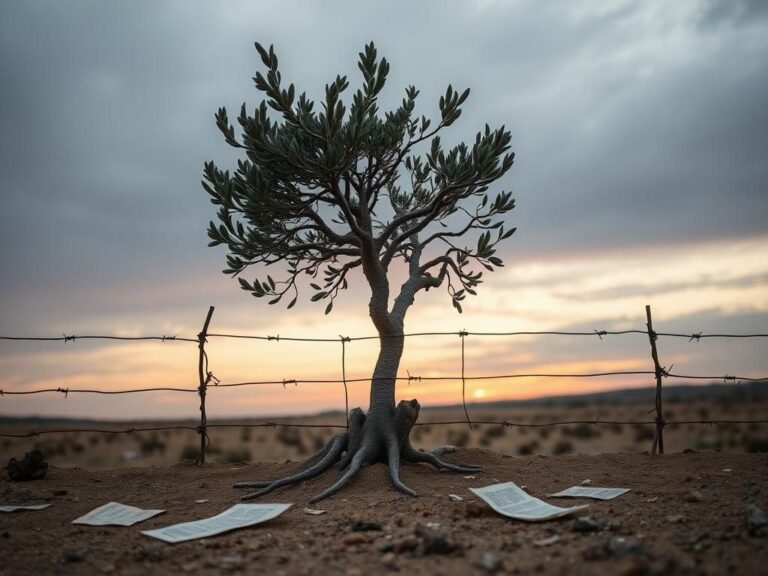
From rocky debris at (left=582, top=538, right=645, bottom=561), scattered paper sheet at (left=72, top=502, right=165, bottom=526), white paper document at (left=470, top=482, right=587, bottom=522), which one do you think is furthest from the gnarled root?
rocky debris at (left=582, top=538, right=645, bottom=561)

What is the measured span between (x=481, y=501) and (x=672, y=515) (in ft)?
6.37

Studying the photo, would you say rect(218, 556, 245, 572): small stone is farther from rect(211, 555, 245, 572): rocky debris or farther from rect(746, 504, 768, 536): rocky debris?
rect(746, 504, 768, 536): rocky debris

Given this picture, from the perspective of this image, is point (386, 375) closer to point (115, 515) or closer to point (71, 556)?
point (115, 515)

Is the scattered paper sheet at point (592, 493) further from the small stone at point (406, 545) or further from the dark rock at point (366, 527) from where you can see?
the small stone at point (406, 545)

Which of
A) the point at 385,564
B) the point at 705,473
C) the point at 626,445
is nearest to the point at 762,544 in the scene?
the point at 385,564

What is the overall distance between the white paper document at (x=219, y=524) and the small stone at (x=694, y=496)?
13.4 feet

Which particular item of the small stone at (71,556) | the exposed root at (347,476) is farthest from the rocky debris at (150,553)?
the exposed root at (347,476)

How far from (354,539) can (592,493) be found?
3.00 metres

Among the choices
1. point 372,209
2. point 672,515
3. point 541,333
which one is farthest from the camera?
point 541,333

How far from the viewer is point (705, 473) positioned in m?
7.75

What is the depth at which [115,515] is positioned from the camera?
6594mm

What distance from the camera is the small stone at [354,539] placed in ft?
17.0

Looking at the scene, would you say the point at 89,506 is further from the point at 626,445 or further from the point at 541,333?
the point at 626,445

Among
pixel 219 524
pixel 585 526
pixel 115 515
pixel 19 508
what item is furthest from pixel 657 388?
pixel 19 508
